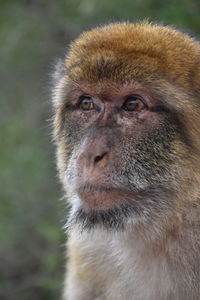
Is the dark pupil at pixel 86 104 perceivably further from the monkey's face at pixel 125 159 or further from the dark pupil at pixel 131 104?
the dark pupil at pixel 131 104

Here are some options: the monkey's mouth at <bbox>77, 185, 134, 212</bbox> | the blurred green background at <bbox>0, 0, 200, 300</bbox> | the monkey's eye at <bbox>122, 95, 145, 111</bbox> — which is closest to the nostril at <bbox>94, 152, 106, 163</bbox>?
the monkey's mouth at <bbox>77, 185, 134, 212</bbox>

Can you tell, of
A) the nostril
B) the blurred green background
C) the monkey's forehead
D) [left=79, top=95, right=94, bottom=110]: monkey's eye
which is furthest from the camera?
the blurred green background

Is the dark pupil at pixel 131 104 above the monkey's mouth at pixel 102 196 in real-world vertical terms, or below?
above

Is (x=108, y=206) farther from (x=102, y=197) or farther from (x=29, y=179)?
(x=29, y=179)

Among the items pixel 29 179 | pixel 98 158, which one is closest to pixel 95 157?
pixel 98 158

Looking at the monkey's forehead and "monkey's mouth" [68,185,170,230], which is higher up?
the monkey's forehead

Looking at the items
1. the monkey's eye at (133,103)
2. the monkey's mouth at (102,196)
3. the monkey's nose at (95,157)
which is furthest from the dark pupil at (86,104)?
the monkey's mouth at (102,196)

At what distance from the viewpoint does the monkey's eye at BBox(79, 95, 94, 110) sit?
4.62 metres

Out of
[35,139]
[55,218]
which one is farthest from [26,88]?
[55,218]

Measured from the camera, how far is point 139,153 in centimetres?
425

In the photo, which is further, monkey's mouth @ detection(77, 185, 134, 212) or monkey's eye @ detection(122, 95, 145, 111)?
monkey's eye @ detection(122, 95, 145, 111)

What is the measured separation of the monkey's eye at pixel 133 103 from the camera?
14.4ft

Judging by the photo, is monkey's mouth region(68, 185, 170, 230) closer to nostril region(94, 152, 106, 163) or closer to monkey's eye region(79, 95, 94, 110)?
nostril region(94, 152, 106, 163)

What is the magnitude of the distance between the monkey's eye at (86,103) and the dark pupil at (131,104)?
0.26 meters
